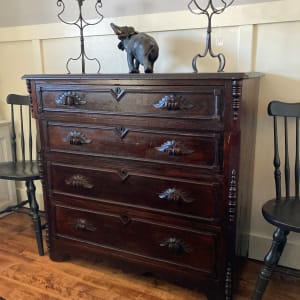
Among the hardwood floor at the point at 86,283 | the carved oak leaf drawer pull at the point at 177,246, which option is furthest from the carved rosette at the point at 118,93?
the hardwood floor at the point at 86,283

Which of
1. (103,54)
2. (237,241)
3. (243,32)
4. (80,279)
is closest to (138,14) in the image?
(103,54)

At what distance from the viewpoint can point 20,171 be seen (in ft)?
6.43

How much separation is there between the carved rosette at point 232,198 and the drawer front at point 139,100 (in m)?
0.26

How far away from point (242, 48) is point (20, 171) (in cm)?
145

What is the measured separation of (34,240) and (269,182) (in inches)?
59.9

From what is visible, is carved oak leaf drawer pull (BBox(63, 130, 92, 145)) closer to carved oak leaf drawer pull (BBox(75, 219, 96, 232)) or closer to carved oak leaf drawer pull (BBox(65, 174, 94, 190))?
carved oak leaf drawer pull (BBox(65, 174, 94, 190))

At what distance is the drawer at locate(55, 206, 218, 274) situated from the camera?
146cm

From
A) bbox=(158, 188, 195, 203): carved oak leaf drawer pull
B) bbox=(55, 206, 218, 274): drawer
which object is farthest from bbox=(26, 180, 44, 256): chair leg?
bbox=(158, 188, 195, 203): carved oak leaf drawer pull

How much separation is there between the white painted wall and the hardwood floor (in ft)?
0.77

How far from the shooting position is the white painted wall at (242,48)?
63.2 inches

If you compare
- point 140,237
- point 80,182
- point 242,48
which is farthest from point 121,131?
point 242,48

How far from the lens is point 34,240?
213 centimetres

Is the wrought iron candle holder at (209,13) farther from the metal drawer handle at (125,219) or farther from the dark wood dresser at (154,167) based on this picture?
the metal drawer handle at (125,219)

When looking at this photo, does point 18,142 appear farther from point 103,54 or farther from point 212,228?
point 212,228
